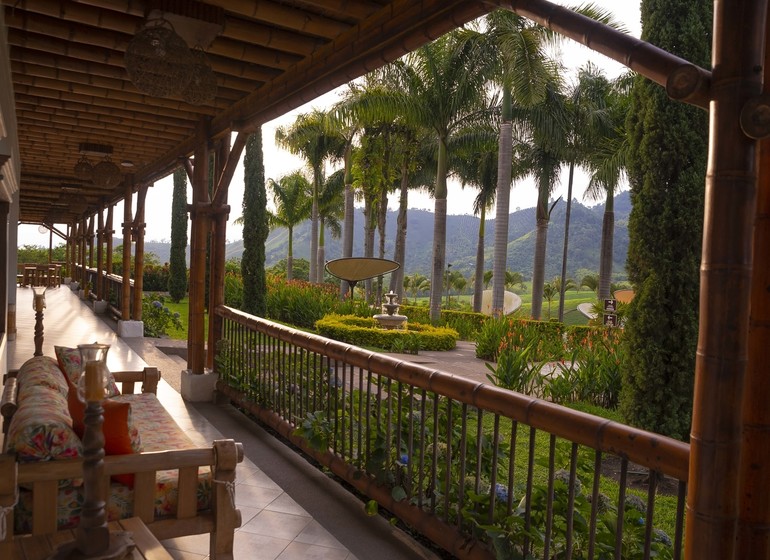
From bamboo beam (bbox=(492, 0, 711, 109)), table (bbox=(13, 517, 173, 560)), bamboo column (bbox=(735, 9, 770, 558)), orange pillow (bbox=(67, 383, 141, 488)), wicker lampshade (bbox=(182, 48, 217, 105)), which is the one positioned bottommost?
table (bbox=(13, 517, 173, 560))

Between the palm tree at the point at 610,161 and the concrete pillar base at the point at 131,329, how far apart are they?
12.3 meters

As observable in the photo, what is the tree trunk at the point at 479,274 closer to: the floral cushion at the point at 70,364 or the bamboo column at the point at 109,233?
the bamboo column at the point at 109,233

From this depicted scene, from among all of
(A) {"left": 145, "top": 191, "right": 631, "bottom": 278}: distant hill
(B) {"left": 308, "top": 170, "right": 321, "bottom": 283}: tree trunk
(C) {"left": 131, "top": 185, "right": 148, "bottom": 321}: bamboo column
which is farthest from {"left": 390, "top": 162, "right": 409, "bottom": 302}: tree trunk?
(A) {"left": 145, "top": 191, "right": 631, "bottom": 278}: distant hill

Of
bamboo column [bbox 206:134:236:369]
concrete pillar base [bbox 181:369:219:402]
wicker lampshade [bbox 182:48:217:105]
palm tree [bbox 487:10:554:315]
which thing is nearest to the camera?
wicker lampshade [bbox 182:48:217:105]

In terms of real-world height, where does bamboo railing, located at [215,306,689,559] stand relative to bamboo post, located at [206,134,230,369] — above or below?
below

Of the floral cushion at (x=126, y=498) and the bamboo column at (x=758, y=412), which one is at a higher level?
the bamboo column at (x=758, y=412)

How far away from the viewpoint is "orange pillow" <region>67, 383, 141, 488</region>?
2.45 metres

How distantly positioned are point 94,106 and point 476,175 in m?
23.5

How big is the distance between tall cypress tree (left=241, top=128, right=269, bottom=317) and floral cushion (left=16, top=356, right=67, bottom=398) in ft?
40.5

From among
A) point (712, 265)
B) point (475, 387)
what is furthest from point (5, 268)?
point (712, 265)

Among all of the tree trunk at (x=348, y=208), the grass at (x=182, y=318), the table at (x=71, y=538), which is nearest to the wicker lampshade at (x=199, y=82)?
the table at (x=71, y=538)

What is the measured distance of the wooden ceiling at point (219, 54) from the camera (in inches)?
136

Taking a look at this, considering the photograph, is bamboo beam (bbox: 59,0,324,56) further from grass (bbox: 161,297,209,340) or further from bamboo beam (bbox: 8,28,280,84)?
grass (bbox: 161,297,209,340)

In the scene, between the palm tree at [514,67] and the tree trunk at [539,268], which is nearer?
the palm tree at [514,67]
